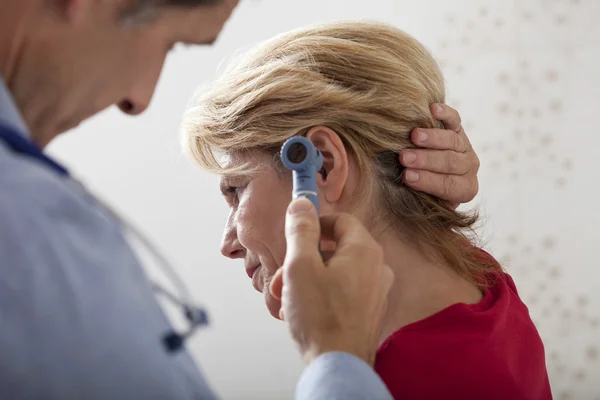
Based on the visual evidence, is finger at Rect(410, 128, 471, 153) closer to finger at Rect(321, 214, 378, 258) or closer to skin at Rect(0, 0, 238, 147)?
finger at Rect(321, 214, 378, 258)

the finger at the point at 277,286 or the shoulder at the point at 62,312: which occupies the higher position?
the shoulder at the point at 62,312

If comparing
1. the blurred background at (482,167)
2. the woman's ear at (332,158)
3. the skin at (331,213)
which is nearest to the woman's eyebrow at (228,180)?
the skin at (331,213)

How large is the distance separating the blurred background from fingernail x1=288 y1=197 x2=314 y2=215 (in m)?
2.16

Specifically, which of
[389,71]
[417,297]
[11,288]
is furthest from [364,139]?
[11,288]

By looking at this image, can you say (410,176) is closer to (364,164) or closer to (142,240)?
(364,164)

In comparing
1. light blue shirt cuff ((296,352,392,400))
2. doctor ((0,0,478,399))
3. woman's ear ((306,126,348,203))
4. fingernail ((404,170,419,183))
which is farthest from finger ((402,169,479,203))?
light blue shirt cuff ((296,352,392,400))

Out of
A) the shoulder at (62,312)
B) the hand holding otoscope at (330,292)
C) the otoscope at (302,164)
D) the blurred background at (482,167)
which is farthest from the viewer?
the blurred background at (482,167)

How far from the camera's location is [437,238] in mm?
1263

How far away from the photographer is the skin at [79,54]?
2.24 feet

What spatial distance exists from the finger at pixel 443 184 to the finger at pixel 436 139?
0.15ft

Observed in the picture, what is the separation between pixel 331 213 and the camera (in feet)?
3.70

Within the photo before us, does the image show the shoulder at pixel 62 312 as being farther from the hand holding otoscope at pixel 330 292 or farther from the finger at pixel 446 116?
the finger at pixel 446 116

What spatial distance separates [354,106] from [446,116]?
0.18m

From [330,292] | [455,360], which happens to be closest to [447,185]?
[455,360]
